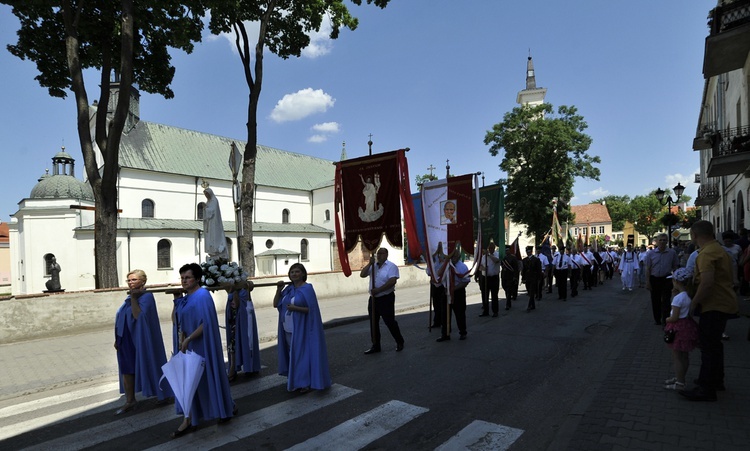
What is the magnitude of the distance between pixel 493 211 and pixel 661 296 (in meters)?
3.88

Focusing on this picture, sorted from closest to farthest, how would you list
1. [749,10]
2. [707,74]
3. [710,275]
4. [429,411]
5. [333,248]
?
1. [710,275]
2. [429,411]
3. [749,10]
4. [707,74]
5. [333,248]

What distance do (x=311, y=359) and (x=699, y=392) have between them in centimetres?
426

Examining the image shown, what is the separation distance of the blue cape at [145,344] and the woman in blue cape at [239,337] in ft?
3.66

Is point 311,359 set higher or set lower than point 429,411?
higher

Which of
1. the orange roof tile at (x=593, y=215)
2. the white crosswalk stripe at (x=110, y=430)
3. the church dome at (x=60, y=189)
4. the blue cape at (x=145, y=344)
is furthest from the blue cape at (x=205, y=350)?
the orange roof tile at (x=593, y=215)

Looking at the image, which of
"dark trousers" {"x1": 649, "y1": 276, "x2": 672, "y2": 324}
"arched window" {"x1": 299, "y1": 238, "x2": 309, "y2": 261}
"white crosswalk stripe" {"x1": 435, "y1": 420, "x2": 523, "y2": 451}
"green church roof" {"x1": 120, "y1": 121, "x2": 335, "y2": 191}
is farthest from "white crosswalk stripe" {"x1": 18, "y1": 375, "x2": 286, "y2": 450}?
"arched window" {"x1": 299, "y1": 238, "x2": 309, "y2": 261}

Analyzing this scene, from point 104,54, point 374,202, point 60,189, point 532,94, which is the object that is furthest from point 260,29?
point 532,94

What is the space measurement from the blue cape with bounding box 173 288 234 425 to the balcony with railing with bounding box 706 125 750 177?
1576cm

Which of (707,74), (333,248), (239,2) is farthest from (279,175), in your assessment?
(707,74)

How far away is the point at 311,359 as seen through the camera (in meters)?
5.22

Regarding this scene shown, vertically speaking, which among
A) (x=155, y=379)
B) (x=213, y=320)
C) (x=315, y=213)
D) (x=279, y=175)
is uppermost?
(x=279, y=175)

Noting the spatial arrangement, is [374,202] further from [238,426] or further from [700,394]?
[700,394]

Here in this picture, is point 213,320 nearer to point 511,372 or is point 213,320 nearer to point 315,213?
point 511,372

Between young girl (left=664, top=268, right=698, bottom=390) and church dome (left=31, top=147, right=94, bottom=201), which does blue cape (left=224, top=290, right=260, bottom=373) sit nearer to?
young girl (left=664, top=268, right=698, bottom=390)
